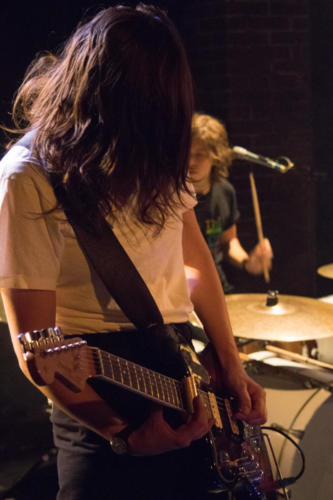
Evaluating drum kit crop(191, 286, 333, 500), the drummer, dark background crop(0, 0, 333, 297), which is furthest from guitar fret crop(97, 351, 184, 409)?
dark background crop(0, 0, 333, 297)

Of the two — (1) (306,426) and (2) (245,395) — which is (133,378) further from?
(1) (306,426)

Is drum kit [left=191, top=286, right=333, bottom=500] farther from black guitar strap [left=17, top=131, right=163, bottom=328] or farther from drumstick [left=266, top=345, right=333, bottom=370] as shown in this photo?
black guitar strap [left=17, top=131, right=163, bottom=328]

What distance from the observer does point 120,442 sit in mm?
1090

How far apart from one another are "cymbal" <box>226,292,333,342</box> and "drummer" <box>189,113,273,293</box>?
507 millimetres

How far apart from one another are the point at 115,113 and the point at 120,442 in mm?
698

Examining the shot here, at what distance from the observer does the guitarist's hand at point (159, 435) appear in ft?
3.60

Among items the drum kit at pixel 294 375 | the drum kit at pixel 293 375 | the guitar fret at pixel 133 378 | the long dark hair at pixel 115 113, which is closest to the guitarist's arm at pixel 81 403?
the guitar fret at pixel 133 378

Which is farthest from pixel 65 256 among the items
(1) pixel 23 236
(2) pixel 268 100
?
(2) pixel 268 100

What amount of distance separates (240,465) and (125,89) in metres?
0.96

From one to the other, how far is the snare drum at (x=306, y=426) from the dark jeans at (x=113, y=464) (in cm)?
54

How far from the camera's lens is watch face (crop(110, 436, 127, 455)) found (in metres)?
1.08

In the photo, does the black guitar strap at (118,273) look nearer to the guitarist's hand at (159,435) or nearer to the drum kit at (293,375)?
the guitarist's hand at (159,435)

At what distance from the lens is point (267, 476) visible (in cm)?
147

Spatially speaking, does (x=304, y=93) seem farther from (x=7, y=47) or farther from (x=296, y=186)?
(x=7, y=47)
